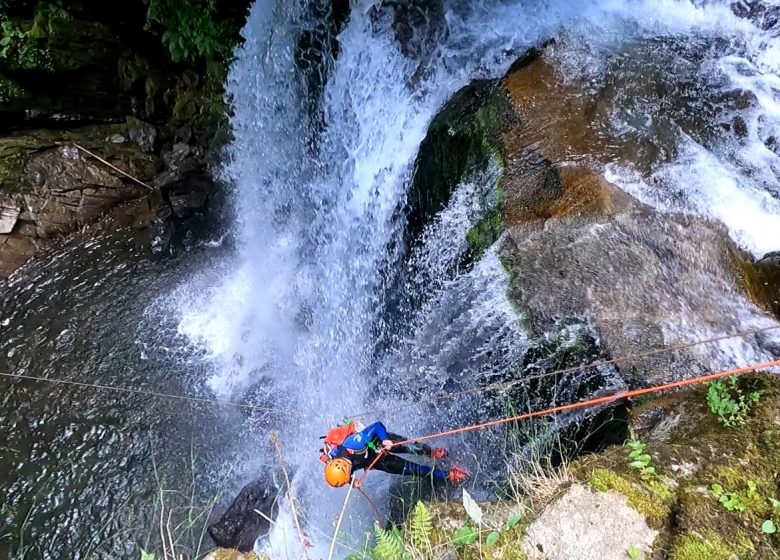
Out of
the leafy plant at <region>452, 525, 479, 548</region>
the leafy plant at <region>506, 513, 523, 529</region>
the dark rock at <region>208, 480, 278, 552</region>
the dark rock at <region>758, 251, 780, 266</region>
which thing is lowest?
the dark rock at <region>208, 480, 278, 552</region>

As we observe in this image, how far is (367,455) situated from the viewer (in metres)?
3.37

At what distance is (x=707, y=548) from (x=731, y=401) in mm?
806

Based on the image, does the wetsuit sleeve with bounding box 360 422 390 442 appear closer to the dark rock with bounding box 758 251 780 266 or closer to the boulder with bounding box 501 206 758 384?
the boulder with bounding box 501 206 758 384

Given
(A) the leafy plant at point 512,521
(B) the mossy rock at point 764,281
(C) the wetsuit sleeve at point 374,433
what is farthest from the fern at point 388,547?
(B) the mossy rock at point 764,281

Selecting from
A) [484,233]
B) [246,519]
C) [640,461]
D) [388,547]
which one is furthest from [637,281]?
[246,519]

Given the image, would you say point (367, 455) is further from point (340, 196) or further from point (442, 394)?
point (340, 196)

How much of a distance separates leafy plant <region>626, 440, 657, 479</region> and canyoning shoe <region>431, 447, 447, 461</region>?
68.8 inches

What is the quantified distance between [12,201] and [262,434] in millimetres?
4117

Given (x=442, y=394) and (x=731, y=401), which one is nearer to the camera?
(x=731, y=401)

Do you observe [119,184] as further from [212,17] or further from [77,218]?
[212,17]

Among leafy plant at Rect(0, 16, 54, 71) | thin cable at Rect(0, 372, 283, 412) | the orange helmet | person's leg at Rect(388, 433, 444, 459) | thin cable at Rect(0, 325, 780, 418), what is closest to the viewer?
thin cable at Rect(0, 325, 780, 418)

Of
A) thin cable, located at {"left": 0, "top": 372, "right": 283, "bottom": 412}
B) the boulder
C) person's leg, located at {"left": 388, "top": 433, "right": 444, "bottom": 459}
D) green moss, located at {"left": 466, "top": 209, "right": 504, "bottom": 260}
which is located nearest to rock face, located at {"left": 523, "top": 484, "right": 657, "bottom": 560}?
the boulder

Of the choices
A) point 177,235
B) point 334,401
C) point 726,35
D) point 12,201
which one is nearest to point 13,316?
point 12,201

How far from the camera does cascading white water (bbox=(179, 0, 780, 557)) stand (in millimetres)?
4012
